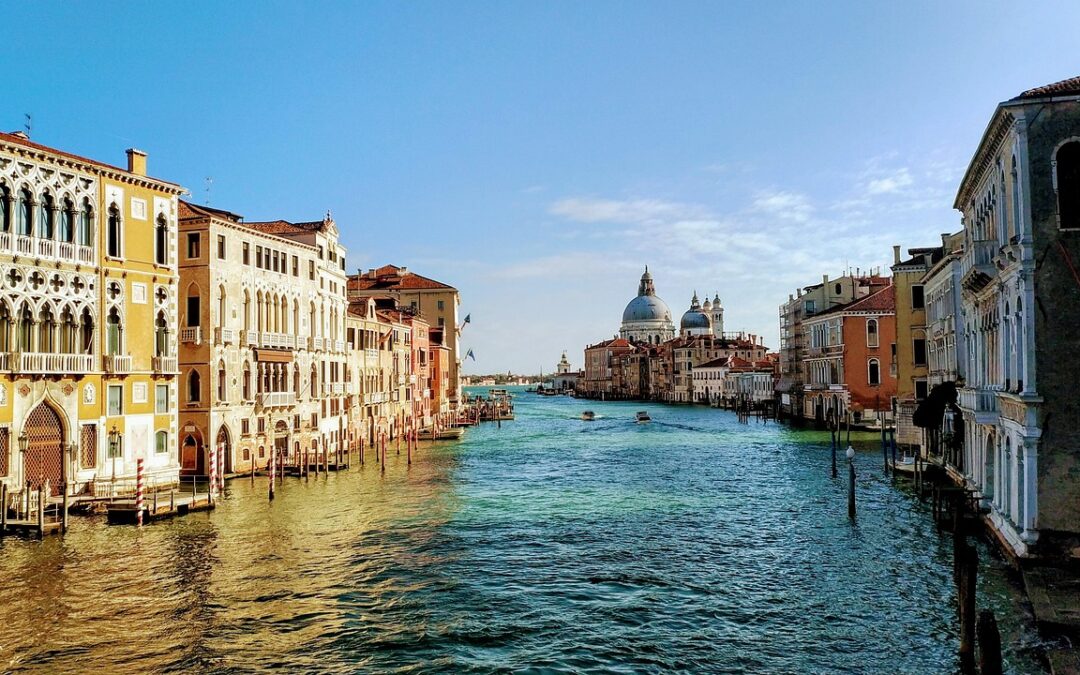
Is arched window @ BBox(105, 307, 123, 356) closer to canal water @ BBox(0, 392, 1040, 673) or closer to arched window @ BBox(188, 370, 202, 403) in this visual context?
arched window @ BBox(188, 370, 202, 403)

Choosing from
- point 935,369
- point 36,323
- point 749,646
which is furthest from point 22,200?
point 935,369

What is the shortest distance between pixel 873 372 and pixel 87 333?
47.0 meters

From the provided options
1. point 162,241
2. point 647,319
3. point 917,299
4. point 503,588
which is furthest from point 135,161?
point 647,319

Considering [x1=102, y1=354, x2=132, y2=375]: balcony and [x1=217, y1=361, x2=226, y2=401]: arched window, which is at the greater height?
[x1=102, y1=354, x2=132, y2=375]: balcony

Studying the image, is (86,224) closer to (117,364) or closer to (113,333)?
(113,333)

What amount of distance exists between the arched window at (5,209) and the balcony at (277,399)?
1208cm

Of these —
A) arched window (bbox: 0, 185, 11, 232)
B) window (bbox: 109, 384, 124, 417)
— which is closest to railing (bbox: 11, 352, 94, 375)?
window (bbox: 109, 384, 124, 417)

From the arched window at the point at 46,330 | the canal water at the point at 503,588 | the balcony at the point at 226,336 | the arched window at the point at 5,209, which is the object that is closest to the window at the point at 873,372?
the canal water at the point at 503,588

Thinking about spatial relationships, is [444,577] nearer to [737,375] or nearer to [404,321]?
[404,321]

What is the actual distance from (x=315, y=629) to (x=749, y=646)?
7.12 meters

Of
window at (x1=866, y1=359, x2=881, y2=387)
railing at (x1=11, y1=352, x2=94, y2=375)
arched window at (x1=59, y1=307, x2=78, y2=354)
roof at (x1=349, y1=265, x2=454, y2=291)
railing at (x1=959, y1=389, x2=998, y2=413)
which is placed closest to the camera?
railing at (x1=959, y1=389, x2=998, y2=413)

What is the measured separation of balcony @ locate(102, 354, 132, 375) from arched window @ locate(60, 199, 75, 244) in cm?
356

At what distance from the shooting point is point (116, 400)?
24.6 m

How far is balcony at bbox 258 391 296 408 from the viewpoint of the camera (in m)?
32.2
